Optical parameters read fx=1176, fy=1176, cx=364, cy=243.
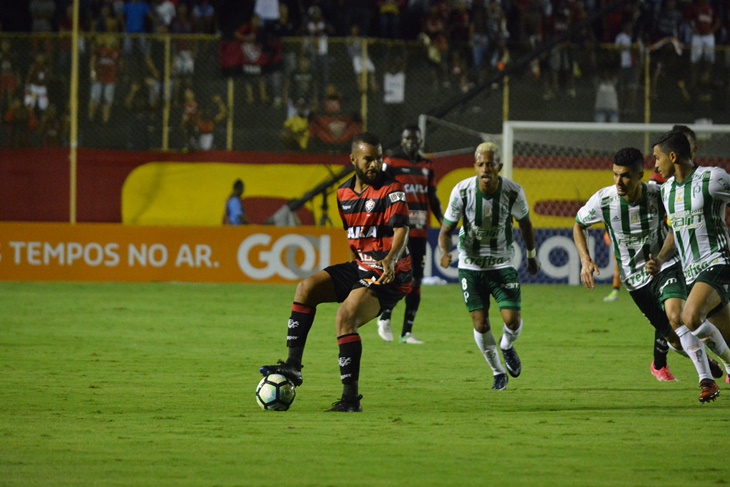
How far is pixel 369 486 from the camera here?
19.1ft

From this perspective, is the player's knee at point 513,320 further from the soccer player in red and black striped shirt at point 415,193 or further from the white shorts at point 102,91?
the white shorts at point 102,91

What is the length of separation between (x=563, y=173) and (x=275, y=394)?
14670mm

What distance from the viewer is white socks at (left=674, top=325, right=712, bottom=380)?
8.73m

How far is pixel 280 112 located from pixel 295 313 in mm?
13686

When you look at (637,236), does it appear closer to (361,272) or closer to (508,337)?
(508,337)

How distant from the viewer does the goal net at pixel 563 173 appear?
20828mm

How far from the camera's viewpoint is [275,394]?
8.20m

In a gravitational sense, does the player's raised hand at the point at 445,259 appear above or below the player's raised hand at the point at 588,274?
above

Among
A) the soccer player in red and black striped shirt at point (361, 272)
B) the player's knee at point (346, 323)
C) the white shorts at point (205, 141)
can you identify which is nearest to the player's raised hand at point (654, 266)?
the soccer player in red and black striped shirt at point (361, 272)

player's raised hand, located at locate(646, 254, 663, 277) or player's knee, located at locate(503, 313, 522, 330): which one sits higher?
player's raised hand, located at locate(646, 254, 663, 277)

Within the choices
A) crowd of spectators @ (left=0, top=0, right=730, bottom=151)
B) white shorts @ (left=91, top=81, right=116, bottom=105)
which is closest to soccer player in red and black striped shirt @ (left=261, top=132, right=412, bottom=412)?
crowd of spectators @ (left=0, top=0, right=730, bottom=151)

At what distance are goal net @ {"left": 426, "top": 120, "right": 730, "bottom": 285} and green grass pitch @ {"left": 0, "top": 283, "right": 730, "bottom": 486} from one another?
5.63 metres

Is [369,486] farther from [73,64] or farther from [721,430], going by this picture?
[73,64]

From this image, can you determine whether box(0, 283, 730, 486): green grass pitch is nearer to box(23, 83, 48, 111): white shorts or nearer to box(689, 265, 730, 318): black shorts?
box(689, 265, 730, 318): black shorts
